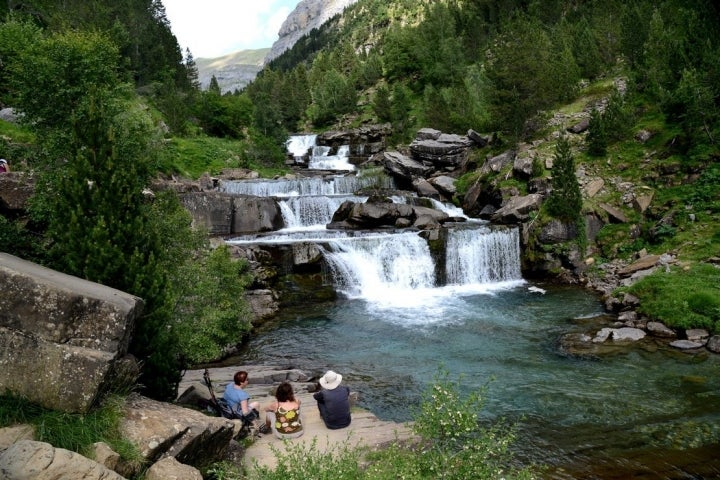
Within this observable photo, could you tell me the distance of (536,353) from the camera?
741 inches

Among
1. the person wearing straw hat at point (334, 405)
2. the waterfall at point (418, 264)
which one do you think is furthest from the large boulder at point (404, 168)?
the person wearing straw hat at point (334, 405)

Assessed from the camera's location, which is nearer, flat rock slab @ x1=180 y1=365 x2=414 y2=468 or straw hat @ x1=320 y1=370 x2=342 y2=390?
flat rock slab @ x1=180 y1=365 x2=414 y2=468

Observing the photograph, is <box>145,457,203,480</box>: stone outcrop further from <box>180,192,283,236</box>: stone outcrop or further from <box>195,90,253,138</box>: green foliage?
<box>195,90,253,138</box>: green foliage

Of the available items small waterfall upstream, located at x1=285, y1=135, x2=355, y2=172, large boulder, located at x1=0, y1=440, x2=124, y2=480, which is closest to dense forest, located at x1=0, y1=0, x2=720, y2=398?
large boulder, located at x1=0, y1=440, x2=124, y2=480

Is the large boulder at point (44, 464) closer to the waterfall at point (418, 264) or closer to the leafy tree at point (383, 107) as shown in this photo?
the waterfall at point (418, 264)

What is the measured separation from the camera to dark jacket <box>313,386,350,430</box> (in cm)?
1090

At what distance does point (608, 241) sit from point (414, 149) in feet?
73.1

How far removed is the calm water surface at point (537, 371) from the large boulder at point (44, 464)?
654cm

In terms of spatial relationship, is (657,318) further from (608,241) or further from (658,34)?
(658,34)

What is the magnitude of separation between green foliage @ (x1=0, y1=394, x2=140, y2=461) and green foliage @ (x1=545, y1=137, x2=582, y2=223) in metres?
27.6

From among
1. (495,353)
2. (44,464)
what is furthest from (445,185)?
(44,464)

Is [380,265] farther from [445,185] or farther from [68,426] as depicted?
[68,426]

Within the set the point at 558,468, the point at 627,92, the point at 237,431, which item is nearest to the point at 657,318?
the point at 558,468

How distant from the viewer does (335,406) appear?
35.8 ft
